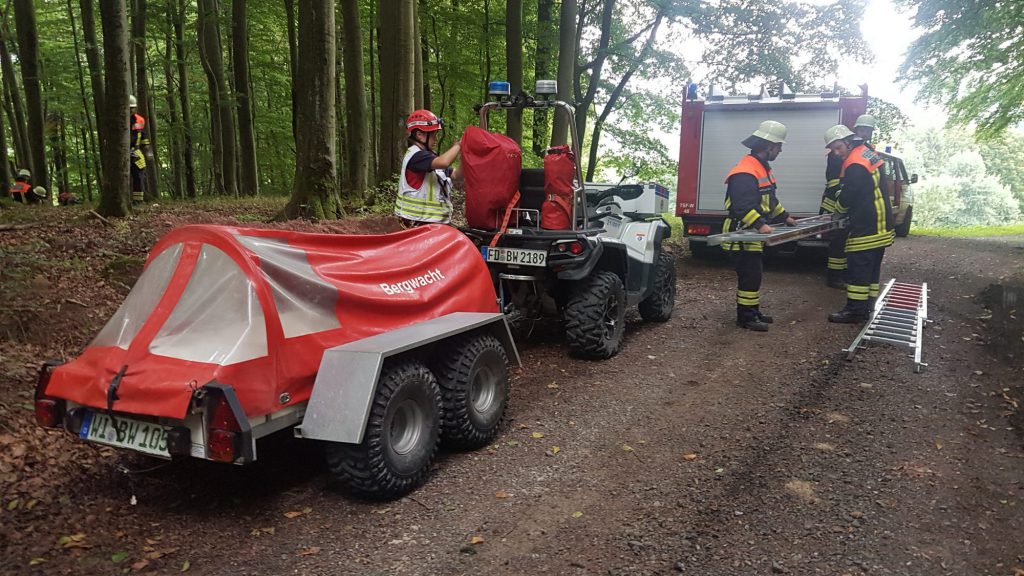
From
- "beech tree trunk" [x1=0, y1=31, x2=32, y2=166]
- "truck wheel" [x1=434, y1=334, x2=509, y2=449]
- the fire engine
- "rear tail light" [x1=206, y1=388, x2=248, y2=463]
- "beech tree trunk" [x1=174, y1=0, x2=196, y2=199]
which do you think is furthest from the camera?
"beech tree trunk" [x1=174, y1=0, x2=196, y2=199]

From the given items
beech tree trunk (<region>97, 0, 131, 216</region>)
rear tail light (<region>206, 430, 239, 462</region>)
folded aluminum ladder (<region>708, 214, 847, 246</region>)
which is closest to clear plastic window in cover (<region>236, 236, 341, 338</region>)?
rear tail light (<region>206, 430, 239, 462</region>)

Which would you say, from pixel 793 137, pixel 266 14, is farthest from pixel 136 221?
pixel 266 14

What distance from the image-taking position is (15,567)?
2.90 metres

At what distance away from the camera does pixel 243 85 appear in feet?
50.9

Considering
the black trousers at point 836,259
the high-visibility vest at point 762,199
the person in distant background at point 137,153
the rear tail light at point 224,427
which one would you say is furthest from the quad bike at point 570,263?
the person in distant background at point 137,153

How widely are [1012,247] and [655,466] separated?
51.8 ft

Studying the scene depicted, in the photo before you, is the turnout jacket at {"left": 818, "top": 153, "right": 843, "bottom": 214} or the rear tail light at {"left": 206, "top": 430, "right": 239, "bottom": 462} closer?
the rear tail light at {"left": 206, "top": 430, "right": 239, "bottom": 462}

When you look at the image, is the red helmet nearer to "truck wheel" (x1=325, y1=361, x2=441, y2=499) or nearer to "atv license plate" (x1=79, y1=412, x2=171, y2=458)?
"truck wheel" (x1=325, y1=361, x2=441, y2=499)

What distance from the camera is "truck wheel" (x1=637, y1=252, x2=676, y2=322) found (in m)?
7.76

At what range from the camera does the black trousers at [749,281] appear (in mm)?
7352

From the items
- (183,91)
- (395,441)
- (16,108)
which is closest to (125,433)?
(395,441)

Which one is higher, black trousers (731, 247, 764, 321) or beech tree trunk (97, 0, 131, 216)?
beech tree trunk (97, 0, 131, 216)

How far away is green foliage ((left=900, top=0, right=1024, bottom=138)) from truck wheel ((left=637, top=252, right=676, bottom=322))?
11.0 metres

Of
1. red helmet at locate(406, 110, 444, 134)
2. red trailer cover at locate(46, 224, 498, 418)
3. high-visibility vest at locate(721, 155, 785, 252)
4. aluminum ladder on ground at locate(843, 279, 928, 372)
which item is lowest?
aluminum ladder on ground at locate(843, 279, 928, 372)
